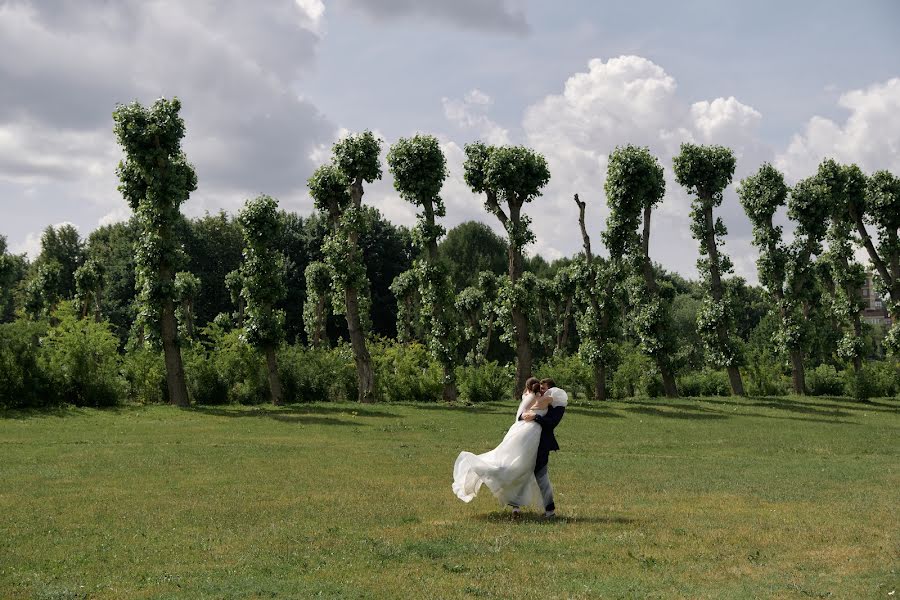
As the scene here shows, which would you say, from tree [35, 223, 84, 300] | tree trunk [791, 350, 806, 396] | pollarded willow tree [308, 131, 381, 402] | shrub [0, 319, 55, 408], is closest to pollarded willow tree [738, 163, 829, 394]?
tree trunk [791, 350, 806, 396]

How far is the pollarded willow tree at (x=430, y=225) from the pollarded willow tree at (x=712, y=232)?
46.2 ft

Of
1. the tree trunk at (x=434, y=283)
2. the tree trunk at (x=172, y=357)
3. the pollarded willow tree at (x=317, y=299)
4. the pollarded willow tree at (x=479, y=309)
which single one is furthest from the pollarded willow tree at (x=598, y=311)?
the tree trunk at (x=172, y=357)

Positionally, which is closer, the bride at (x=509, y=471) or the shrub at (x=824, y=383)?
the bride at (x=509, y=471)

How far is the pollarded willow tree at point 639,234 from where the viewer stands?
47000mm

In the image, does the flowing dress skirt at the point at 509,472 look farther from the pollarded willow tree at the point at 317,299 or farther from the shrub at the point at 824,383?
the shrub at the point at 824,383

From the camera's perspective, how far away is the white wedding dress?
15.9 meters

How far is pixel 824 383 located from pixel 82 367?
42.0 meters

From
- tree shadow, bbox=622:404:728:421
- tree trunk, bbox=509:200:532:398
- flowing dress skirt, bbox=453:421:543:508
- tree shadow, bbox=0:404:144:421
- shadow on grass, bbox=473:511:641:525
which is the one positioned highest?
tree trunk, bbox=509:200:532:398

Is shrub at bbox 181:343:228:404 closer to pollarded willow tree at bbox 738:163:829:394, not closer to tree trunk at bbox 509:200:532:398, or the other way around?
tree trunk at bbox 509:200:532:398

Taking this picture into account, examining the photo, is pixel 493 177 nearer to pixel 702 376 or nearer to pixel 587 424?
pixel 587 424

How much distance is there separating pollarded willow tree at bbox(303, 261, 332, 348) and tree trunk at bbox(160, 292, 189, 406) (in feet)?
38.4

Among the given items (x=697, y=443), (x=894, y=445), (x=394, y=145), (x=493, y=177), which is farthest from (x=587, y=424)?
(x=394, y=145)

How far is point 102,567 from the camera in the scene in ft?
38.5

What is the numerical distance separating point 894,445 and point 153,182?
31072 millimetres
